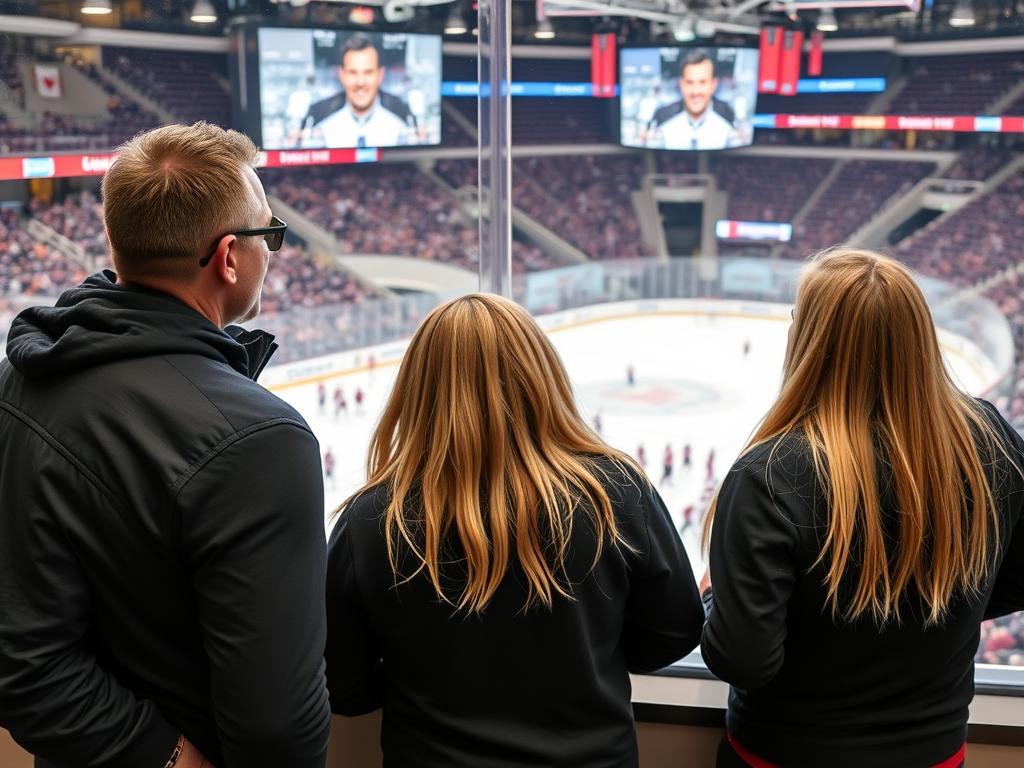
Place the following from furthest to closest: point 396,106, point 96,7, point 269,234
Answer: point 396,106 < point 96,7 < point 269,234

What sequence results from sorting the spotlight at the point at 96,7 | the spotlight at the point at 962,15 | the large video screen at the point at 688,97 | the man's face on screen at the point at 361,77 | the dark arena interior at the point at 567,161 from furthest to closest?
1. the spotlight at the point at 962,15
2. the large video screen at the point at 688,97
3. the man's face on screen at the point at 361,77
4. the spotlight at the point at 96,7
5. the dark arena interior at the point at 567,161

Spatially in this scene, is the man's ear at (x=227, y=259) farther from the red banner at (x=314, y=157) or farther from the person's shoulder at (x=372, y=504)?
the red banner at (x=314, y=157)

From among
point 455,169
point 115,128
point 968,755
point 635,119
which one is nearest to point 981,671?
point 968,755

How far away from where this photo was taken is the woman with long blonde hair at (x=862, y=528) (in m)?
1.01

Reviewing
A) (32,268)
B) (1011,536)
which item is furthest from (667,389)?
(1011,536)

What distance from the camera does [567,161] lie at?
4.57 metres

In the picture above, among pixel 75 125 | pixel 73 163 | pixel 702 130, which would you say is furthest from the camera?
pixel 702 130

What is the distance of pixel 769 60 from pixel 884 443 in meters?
3.06

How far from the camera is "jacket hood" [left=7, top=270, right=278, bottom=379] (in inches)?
34.6

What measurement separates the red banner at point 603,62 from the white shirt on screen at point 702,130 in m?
0.52

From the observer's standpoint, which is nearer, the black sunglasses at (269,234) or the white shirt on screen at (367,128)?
the black sunglasses at (269,234)

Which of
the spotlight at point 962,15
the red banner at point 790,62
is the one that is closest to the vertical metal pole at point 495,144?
the red banner at point 790,62

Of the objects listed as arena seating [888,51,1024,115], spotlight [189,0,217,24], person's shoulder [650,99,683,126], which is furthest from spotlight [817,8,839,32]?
spotlight [189,0,217,24]

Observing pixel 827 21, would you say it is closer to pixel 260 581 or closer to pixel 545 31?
pixel 545 31
